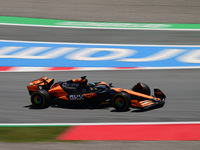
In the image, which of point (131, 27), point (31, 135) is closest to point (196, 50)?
point (131, 27)

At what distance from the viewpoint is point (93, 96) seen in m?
Result: 9.78

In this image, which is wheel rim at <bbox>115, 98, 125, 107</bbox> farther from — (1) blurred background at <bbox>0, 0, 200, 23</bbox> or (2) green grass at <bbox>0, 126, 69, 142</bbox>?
(1) blurred background at <bbox>0, 0, 200, 23</bbox>

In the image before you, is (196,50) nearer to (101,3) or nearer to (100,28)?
(100,28)

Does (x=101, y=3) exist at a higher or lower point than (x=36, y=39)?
higher

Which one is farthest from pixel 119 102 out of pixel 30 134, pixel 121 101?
pixel 30 134

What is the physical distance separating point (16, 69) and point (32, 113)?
4332 millimetres

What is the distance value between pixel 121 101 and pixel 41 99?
2.05 m

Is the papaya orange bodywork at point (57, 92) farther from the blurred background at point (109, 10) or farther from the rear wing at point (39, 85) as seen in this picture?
the blurred background at point (109, 10)

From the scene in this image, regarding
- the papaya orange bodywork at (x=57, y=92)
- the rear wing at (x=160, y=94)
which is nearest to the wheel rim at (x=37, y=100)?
the papaya orange bodywork at (x=57, y=92)

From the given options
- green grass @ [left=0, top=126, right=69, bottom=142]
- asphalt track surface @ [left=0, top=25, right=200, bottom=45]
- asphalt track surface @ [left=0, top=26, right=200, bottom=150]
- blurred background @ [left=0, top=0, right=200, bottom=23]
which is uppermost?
blurred background @ [left=0, top=0, right=200, bottom=23]

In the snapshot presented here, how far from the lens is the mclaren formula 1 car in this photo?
9492 mm

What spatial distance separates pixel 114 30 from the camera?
1855 centimetres

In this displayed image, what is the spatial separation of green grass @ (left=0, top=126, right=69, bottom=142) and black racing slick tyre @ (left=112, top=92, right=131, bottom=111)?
1475mm

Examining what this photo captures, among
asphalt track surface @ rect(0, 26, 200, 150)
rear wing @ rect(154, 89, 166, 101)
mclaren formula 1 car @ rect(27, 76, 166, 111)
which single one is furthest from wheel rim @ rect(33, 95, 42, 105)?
rear wing @ rect(154, 89, 166, 101)
